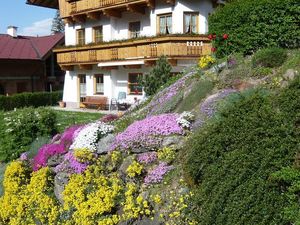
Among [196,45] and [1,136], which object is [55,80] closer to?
[196,45]

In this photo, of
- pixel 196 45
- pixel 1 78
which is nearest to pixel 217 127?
pixel 196 45

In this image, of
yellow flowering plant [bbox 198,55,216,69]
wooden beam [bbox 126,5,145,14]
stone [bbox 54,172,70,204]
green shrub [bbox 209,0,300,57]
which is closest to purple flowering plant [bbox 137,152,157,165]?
stone [bbox 54,172,70,204]

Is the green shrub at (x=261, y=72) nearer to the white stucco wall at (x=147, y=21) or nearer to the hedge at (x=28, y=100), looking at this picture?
the white stucco wall at (x=147, y=21)

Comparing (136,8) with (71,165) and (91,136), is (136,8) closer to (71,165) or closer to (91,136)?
(91,136)

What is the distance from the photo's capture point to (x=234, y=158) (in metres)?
5.14

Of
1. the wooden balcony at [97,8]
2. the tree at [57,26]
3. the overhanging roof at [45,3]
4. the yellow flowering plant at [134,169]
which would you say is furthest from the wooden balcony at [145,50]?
the tree at [57,26]

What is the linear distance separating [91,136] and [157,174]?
2170 mm

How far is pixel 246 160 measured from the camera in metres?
5.01

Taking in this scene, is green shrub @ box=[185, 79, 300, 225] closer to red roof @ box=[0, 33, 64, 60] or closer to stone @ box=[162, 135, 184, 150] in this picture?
stone @ box=[162, 135, 184, 150]

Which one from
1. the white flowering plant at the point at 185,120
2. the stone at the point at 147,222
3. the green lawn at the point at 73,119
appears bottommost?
the stone at the point at 147,222

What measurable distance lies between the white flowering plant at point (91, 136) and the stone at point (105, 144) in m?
0.09

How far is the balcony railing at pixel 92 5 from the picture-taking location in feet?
82.5

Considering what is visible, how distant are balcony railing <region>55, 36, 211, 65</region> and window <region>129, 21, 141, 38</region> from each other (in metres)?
2.01

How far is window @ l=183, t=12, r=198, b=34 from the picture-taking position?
2392 cm
